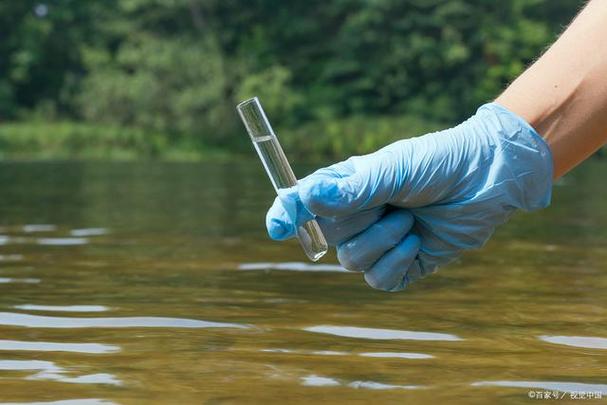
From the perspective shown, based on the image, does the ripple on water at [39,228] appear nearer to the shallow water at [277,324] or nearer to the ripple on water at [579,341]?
the shallow water at [277,324]

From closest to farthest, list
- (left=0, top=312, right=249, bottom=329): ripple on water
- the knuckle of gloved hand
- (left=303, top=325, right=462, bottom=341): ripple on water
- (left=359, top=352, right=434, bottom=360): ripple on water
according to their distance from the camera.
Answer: (left=359, top=352, right=434, bottom=360): ripple on water
the knuckle of gloved hand
(left=303, top=325, right=462, bottom=341): ripple on water
(left=0, top=312, right=249, bottom=329): ripple on water

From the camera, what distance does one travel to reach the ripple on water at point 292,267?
4.23 metres

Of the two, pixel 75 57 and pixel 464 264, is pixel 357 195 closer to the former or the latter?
pixel 464 264

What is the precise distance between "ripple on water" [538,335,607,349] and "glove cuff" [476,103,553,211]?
35cm

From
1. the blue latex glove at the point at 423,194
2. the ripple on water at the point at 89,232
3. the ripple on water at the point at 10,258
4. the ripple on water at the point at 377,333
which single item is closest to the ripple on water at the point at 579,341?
the ripple on water at the point at 377,333

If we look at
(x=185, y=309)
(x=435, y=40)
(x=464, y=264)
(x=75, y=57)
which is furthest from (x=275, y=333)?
(x=75, y=57)

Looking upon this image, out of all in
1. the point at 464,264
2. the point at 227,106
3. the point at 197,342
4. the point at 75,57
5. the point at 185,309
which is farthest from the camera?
the point at 75,57

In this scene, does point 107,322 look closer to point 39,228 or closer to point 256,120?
point 256,120

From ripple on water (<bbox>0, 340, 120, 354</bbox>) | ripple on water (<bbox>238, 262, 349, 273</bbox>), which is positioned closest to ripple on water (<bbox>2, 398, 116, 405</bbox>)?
ripple on water (<bbox>0, 340, 120, 354</bbox>)

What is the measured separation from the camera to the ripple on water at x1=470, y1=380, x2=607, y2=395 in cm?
196

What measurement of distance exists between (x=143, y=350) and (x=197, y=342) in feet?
0.51

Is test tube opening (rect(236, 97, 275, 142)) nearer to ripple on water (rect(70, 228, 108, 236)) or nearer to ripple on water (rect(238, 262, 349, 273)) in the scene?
ripple on water (rect(238, 262, 349, 273))

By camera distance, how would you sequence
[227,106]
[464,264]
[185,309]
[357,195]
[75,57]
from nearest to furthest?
[357,195] → [185,309] → [464,264] → [227,106] → [75,57]

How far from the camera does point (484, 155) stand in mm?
2307
